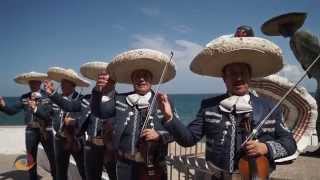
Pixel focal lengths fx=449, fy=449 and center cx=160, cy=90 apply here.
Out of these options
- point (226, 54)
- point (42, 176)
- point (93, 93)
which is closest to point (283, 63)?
point (226, 54)

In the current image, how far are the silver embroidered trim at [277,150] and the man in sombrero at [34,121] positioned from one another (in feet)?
18.1

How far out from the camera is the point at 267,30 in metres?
6.28

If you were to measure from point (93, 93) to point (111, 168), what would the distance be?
1742mm

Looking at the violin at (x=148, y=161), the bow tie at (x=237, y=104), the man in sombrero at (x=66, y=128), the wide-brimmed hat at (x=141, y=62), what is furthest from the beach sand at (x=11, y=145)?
the bow tie at (x=237, y=104)

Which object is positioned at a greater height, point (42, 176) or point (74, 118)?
point (74, 118)

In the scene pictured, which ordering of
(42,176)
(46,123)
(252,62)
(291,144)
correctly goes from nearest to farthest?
(291,144), (252,62), (46,123), (42,176)

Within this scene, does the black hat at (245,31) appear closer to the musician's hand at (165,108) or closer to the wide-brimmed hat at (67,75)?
the musician's hand at (165,108)

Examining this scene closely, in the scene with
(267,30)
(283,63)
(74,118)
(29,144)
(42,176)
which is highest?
(267,30)

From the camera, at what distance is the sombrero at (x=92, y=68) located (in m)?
6.97

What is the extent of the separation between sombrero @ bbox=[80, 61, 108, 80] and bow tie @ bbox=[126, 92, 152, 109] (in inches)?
100

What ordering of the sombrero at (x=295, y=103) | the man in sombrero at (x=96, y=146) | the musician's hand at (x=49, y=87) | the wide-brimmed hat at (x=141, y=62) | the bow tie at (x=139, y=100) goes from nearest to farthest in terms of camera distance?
the bow tie at (x=139, y=100) < the wide-brimmed hat at (x=141, y=62) < the sombrero at (x=295, y=103) < the man in sombrero at (x=96, y=146) < the musician's hand at (x=49, y=87)

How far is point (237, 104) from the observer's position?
3.36m

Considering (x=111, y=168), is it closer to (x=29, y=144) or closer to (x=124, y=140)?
(x=124, y=140)

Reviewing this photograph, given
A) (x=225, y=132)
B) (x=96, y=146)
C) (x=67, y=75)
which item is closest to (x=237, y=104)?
(x=225, y=132)
